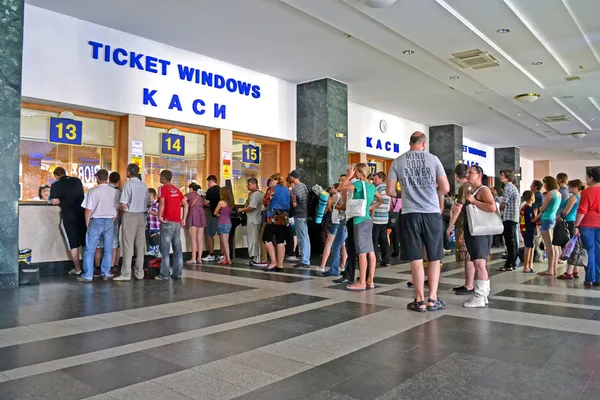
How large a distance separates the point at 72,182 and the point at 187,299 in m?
2.93

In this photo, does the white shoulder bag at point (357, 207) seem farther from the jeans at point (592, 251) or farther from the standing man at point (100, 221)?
the standing man at point (100, 221)

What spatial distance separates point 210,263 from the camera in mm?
8211

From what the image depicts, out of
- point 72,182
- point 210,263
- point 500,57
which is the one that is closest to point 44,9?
point 72,182

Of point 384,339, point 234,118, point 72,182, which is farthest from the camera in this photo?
point 234,118

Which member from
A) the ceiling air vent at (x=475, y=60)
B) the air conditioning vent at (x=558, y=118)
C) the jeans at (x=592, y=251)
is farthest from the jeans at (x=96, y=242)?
the air conditioning vent at (x=558, y=118)

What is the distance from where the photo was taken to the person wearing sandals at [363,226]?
534 cm

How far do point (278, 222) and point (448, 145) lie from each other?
35.4ft

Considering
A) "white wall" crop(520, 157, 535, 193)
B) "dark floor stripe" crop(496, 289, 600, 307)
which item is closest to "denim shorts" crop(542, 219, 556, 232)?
"dark floor stripe" crop(496, 289, 600, 307)

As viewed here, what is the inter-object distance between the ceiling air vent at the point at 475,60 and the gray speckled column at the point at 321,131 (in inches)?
109

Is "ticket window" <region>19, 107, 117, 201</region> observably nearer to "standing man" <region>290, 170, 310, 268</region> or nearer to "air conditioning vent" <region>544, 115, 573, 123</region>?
"standing man" <region>290, 170, 310, 268</region>

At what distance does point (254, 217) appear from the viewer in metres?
7.91

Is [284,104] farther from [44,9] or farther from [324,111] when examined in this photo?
[44,9]

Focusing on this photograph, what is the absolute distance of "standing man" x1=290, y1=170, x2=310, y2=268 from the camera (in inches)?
291

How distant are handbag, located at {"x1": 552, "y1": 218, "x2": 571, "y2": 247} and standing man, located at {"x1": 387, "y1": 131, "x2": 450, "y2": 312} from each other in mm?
3241
